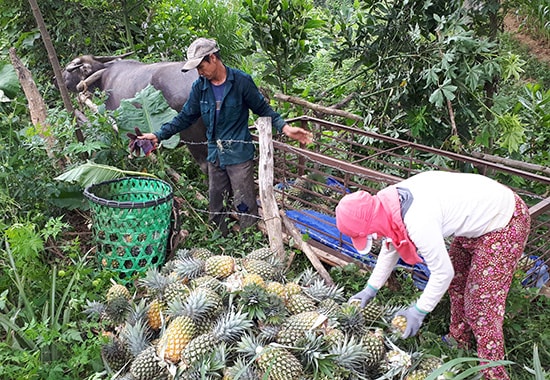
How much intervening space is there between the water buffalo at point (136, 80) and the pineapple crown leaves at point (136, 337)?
1.95 metres

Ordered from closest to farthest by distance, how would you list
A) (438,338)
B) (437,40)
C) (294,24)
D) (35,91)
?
(438,338) < (35,91) < (437,40) < (294,24)

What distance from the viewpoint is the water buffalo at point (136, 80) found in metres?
4.79

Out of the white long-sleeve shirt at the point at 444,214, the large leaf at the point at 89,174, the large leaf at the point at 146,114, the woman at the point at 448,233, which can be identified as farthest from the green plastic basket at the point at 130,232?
the white long-sleeve shirt at the point at 444,214

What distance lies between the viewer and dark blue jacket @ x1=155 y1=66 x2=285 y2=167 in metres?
3.92

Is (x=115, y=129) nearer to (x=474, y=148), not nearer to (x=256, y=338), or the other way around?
(x=256, y=338)

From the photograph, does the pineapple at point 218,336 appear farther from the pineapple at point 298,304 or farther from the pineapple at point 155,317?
the pineapple at point 155,317

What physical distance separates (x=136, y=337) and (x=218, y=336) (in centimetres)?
51

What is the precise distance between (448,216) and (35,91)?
3.64 m

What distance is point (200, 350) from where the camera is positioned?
2.52 meters

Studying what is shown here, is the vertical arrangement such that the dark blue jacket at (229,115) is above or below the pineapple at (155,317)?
above

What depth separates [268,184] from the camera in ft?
11.6

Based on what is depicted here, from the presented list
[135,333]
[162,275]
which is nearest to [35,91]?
[162,275]

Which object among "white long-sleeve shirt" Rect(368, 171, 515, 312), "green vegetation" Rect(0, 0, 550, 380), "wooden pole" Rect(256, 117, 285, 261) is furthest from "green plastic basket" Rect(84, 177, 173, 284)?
"white long-sleeve shirt" Rect(368, 171, 515, 312)

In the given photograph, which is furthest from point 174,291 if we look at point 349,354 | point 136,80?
point 136,80
